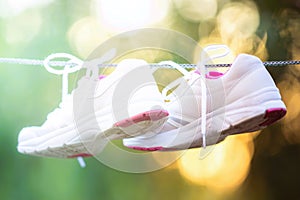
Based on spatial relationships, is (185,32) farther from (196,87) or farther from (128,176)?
(196,87)

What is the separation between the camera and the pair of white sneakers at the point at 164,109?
68cm

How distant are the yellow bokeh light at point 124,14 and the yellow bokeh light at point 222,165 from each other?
0.52 m

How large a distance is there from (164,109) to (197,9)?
1.13 m

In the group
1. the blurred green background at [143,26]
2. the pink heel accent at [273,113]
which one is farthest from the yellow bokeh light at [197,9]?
the pink heel accent at [273,113]

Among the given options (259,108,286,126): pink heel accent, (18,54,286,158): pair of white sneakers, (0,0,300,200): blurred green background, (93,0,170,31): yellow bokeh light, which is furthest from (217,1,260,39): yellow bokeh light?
(259,108,286,126): pink heel accent

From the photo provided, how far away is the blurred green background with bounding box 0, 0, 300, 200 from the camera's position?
64.2 inches

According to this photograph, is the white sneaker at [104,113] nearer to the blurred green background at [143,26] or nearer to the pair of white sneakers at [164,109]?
the pair of white sneakers at [164,109]

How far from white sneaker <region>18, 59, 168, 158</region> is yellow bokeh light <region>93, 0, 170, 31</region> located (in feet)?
2.89

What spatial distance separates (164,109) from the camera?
667 millimetres

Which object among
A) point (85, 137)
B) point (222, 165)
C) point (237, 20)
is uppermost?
point (85, 137)

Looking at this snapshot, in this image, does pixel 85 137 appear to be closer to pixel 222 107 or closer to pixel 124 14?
pixel 222 107

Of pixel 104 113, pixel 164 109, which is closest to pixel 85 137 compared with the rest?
pixel 104 113

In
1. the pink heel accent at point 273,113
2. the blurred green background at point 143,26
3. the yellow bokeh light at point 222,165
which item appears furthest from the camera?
the yellow bokeh light at point 222,165

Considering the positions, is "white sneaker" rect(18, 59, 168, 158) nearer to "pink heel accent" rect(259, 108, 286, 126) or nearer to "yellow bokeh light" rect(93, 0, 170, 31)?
"pink heel accent" rect(259, 108, 286, 126)
